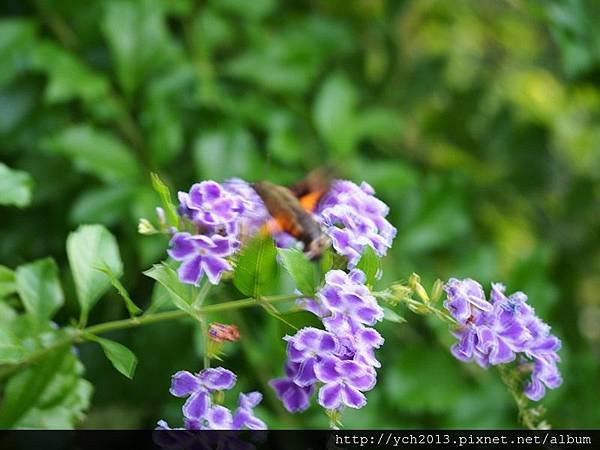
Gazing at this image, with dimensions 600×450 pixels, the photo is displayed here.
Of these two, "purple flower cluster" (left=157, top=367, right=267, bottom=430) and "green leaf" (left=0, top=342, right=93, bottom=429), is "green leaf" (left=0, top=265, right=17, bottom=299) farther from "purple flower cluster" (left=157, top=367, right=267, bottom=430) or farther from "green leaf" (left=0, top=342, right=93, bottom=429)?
"purple flower cluster" (left=157, top=367, right=267, bottom=430)

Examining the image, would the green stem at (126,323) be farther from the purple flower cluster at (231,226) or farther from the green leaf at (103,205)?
the green leaf at (103,205)

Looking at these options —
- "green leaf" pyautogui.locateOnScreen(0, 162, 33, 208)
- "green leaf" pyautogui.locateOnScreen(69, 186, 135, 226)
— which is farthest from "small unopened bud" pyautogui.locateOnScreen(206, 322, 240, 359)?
"green leaf" pyautogui.locateOnScreen(69, 186, 135, 226)

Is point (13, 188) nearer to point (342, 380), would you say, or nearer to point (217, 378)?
point (217, 378)

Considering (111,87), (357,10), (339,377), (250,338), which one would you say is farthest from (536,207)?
(339,377)

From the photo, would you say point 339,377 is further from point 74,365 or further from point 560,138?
point 560,138

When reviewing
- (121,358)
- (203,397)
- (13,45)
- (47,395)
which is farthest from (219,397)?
(13,45)

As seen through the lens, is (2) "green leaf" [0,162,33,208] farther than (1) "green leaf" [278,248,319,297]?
Yes
